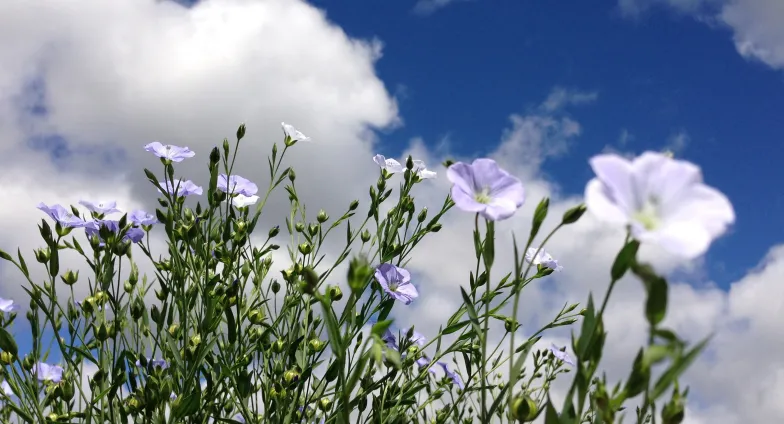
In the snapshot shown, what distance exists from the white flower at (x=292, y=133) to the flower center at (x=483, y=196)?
1396mm

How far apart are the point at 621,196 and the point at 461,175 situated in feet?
1.71

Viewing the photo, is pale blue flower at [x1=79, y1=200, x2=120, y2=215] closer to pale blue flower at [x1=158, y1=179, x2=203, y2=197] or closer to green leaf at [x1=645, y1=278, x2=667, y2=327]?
pale blue flower at [x1=158, y1=179, x2=203, y2=197]

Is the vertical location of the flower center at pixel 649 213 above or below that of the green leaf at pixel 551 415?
above

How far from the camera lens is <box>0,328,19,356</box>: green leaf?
191 centimetres

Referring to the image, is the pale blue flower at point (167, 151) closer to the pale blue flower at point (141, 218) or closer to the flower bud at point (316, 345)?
the pale blue flower at point (141, 218)

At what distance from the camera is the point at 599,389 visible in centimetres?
99

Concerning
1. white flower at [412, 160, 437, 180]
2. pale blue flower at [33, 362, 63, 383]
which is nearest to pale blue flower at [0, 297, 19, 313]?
pale blue flower at [33, 362, 63, 383]

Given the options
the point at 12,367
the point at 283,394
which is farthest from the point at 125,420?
the point at 283,394

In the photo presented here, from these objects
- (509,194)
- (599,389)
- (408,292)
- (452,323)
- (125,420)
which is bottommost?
(599,389)

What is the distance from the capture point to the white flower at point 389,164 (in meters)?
2.63

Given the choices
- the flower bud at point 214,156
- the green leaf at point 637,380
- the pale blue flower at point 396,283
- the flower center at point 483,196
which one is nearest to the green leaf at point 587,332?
the green leaf at point 637,380

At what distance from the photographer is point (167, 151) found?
2.33m

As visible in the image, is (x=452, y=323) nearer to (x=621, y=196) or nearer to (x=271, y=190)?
(x=271, y=190)

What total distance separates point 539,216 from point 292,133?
5.44ft
